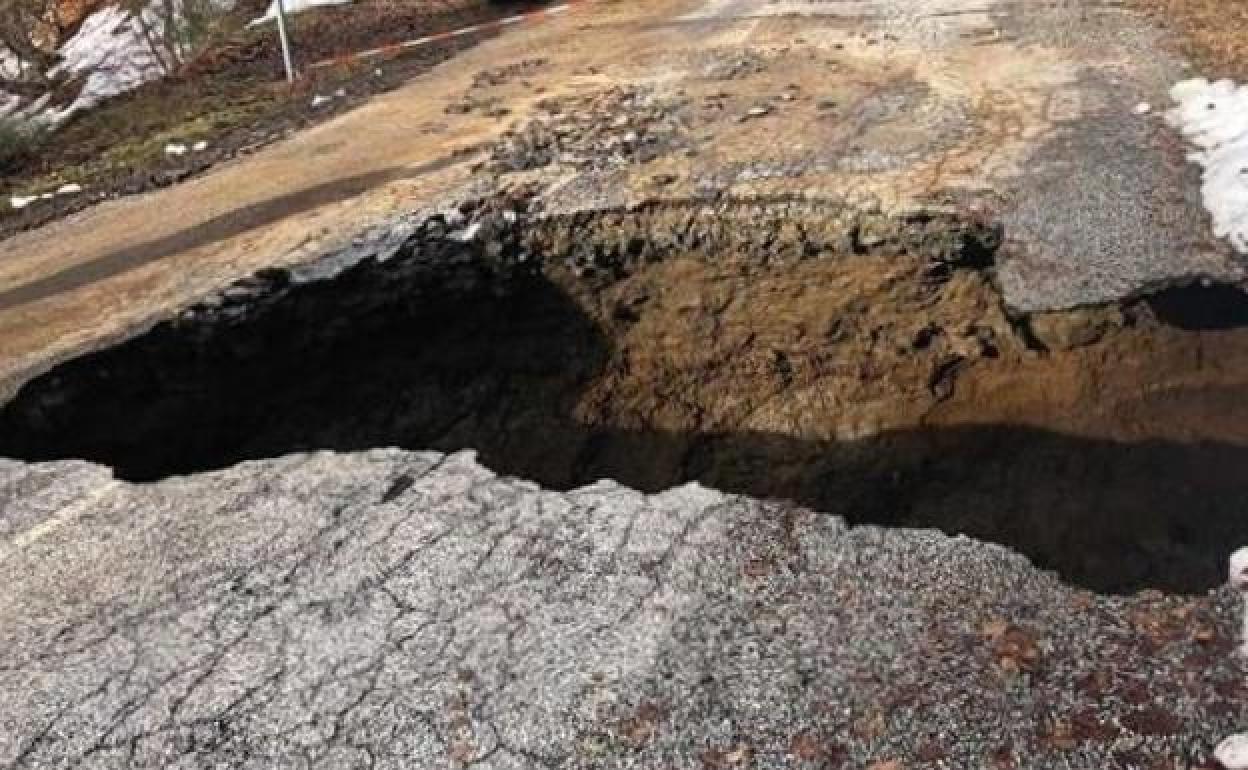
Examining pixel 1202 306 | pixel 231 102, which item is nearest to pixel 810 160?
pixel 1202 306

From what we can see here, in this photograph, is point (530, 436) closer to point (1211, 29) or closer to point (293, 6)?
point (1211, 29)

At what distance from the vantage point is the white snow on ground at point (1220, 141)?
6966 millimetres

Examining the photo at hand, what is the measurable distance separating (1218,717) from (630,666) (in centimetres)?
184

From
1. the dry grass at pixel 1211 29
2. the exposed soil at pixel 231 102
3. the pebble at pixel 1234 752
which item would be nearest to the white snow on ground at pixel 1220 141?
the dry grass at pixel 1211 29

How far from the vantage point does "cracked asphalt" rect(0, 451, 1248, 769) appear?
3682 mm

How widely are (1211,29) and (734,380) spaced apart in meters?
6.67

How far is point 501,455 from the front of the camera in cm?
657

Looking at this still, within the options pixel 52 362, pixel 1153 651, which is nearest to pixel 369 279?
pixel 52 362

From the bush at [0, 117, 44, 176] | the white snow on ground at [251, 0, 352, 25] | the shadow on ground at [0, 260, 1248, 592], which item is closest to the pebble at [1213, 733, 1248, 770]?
the shadow on ground at [0, 260, 1248, 592]

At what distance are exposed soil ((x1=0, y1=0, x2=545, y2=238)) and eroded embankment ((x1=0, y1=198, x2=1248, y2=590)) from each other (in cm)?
414

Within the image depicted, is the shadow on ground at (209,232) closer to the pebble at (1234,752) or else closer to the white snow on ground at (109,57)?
the pebble at (1234,752)

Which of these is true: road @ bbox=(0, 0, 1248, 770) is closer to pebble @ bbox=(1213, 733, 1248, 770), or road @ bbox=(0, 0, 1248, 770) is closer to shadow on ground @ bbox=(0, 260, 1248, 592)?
pebble @ bbox=(1213, 733, 1248, 770)

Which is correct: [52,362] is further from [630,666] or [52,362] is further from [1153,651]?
[1153,651]

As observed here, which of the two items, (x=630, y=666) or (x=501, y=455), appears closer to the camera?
(x=630, y=666)
